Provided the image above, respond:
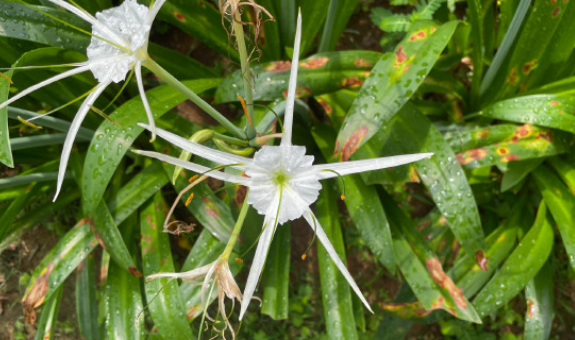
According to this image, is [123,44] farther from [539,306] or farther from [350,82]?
[539,306]

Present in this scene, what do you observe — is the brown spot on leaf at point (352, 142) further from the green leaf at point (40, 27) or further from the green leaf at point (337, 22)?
the green leaf at point (40, 27)

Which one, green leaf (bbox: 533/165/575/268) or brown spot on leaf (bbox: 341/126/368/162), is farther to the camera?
green leaf (bbox: 533/165/575/268)

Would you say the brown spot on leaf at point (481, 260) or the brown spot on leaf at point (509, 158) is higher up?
the brown spot on leaf at point (509, 158)

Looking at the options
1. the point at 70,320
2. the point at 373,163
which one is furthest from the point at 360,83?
the point at 70,320

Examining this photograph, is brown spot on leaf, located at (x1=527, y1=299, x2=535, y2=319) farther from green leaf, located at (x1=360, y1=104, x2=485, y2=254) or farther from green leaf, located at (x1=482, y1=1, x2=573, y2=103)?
green leaf, located at (x1=482, y1=1, x2=573, y2=103)

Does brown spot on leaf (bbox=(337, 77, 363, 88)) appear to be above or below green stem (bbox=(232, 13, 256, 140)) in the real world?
above

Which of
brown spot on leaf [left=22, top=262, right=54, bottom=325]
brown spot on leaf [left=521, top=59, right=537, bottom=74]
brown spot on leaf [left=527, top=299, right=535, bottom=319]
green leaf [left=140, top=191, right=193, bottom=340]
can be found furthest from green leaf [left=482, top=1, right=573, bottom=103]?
brown spot on leaf [left=22, top=262, right=54, bottom=325]

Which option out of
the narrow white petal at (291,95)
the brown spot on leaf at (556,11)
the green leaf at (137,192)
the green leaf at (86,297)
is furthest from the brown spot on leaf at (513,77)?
the green leaf at (86,297)
